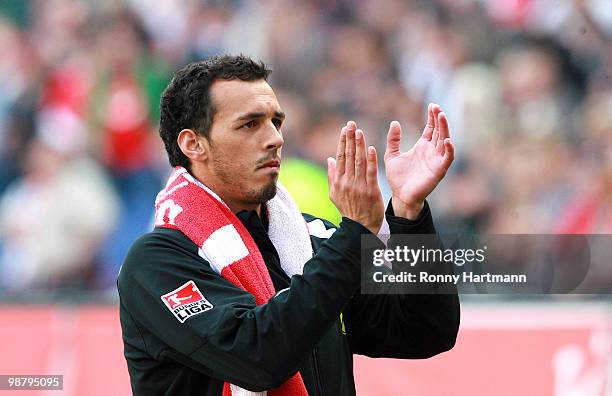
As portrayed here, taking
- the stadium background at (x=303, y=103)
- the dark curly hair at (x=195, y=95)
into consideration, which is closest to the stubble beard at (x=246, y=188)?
the dark curly hair at (x=195, y=95)

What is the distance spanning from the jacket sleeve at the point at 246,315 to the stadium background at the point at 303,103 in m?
2.74

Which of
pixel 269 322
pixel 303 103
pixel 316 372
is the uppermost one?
pixel 303 103

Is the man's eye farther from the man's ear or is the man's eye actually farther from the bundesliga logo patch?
the bundesliga logo patch

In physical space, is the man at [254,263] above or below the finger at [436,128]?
below

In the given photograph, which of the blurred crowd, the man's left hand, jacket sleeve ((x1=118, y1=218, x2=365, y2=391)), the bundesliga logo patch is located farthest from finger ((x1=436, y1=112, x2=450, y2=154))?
the blurred crowd

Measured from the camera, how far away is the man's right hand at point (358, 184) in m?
A: 2.44

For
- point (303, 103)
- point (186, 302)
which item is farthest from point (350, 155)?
point (303, 103)

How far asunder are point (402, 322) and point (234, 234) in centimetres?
54

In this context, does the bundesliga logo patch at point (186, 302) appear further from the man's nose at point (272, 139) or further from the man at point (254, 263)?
the man's nose at point (272, 139)

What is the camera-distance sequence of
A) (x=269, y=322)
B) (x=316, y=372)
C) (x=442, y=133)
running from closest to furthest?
(x=269, y=322) < (x=316, y=372) < (x=442, y=133)

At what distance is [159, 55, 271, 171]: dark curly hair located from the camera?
9.32 ft

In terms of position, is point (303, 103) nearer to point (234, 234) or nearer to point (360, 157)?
point (234, 234)

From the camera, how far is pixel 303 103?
6594mm

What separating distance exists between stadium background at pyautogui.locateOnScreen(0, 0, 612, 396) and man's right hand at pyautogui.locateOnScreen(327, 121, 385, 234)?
2.77m
